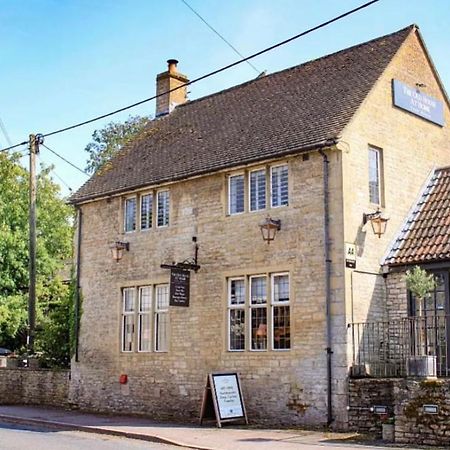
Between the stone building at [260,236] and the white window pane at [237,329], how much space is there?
0.04 metres

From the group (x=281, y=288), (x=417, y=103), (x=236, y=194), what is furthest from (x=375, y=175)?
(x=281, y=288)

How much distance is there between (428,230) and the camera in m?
18.9

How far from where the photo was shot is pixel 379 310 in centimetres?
1841

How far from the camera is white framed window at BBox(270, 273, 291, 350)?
1839cm

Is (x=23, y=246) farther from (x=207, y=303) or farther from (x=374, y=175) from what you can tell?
(x=374, y=175)

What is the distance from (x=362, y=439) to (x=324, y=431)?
142 centimetres

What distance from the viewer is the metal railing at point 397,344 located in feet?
56.5

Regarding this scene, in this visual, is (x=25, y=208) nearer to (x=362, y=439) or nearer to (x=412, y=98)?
(x=412, y=98)

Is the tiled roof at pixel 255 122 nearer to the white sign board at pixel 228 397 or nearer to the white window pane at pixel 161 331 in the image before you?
the white window pane at pixel 161 331

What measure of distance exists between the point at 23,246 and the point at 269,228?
20062 mm

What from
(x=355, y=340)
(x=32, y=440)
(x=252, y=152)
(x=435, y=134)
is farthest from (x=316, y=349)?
(x=435, y=134)

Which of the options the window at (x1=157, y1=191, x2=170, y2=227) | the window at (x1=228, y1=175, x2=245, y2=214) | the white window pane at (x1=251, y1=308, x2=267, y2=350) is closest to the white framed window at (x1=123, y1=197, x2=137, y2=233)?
the window at (x1=157, y1=191, x2=170, y2=227)

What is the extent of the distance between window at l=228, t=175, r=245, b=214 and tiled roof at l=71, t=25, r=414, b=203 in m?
0.55

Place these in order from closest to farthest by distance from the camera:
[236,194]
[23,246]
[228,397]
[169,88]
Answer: [228,397]
[236,194]
[169,88]
[23,246]
